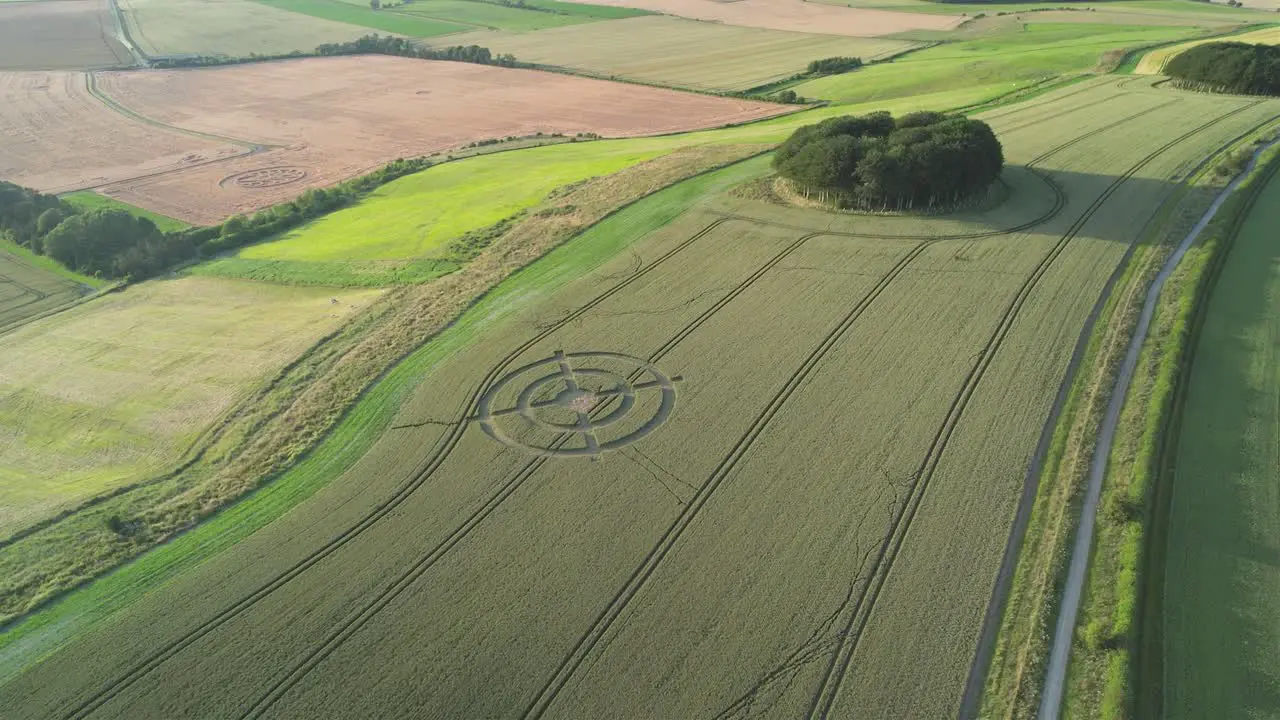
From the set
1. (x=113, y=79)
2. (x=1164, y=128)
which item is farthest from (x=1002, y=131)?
(x=113, y=79)

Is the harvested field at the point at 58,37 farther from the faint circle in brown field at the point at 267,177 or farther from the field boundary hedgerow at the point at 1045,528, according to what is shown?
the field boundary hedgerow at the point at 1045,528


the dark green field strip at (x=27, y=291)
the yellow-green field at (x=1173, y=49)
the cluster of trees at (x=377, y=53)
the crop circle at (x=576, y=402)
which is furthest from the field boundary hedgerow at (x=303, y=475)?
the cluster of trees at (x=377, y=53)

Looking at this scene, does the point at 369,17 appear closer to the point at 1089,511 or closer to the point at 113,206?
the point at 113,206

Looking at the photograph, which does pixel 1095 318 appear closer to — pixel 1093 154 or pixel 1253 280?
pixel 1253 280

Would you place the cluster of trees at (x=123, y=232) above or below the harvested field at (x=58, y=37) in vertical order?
below

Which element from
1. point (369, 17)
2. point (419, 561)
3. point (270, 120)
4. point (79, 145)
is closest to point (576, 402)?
point (419, 561)

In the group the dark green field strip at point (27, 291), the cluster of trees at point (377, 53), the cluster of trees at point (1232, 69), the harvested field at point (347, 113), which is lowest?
the dark green field strip at point (27, 291)

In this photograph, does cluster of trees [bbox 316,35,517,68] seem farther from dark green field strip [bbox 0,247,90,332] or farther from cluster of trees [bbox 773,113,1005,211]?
cluster of trees [bbox 773,113,1005,211]
